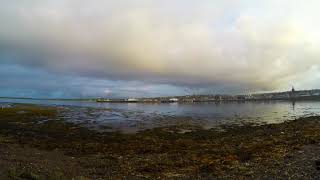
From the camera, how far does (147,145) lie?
32.5 meters

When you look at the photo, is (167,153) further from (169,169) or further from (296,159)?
(296,159)

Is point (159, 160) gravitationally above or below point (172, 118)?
below

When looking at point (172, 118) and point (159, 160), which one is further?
point (172, 118)

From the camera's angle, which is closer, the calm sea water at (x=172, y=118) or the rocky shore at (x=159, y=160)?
the rocky shore at (x=159, y=160)

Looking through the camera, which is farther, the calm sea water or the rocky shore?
the calm sea water

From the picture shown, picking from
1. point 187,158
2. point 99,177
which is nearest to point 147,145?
point 187,158

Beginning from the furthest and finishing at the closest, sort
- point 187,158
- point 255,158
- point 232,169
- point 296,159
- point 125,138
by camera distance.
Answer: point 125,138 < point 187,158 < point 255,158 < point 296,159 < point 232,169

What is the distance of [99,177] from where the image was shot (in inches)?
734

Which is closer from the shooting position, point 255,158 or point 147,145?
point 255,158

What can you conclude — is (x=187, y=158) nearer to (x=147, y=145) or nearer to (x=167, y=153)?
(x=167, y=153)

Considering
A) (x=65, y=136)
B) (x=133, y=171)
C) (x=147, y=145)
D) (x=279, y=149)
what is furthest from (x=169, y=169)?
(x=65, y=136)

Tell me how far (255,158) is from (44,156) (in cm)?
1519

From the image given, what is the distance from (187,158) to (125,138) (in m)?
15.4

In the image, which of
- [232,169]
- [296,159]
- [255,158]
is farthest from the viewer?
[255,158]
